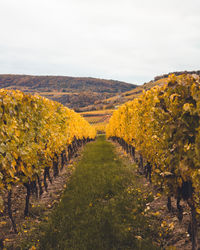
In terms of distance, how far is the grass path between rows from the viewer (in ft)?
13.5

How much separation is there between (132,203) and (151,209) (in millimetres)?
605

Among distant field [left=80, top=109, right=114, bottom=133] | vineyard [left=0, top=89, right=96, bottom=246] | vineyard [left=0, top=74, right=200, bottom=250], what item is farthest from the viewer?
distant field [left=80, top=109, right=114, bottom=133]

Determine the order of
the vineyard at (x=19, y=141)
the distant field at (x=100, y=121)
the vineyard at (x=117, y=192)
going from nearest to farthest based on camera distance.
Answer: the vineyard at (x=117, y=192) < the vineyard at (x=19, y=141) < the distant field at (x=100, y=121)

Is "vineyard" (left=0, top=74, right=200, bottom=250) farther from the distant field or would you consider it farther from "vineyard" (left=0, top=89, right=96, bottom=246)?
the distant field

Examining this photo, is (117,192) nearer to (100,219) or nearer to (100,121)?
(100,219)

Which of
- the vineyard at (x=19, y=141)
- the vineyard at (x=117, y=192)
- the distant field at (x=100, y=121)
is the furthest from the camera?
the distant field at (x=100, y=121)

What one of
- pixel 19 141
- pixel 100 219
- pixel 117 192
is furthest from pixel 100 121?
pixel 19 141

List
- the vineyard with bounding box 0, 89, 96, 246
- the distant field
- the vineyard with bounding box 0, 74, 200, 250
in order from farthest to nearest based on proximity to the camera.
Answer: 1. the distant field
2. the vineyard with bounding box 0, 89, 96, 246
3. the vineyard with bounding box 0, 74, 200, 250

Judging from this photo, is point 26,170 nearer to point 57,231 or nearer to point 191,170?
point 57,231

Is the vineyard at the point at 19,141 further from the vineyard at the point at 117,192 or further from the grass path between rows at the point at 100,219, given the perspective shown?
the grass path between rows at the point at 100,219

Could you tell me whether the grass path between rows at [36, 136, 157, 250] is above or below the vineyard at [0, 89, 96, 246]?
below

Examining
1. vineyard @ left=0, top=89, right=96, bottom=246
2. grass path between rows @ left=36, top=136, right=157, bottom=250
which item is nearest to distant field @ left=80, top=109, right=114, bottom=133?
grass path between rows @ left=36, top=136, right=157, bottom=250

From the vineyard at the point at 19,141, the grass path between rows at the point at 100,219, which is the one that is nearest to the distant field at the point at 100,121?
the grass path between rows at the point at 100,219

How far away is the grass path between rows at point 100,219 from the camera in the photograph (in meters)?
4.10
